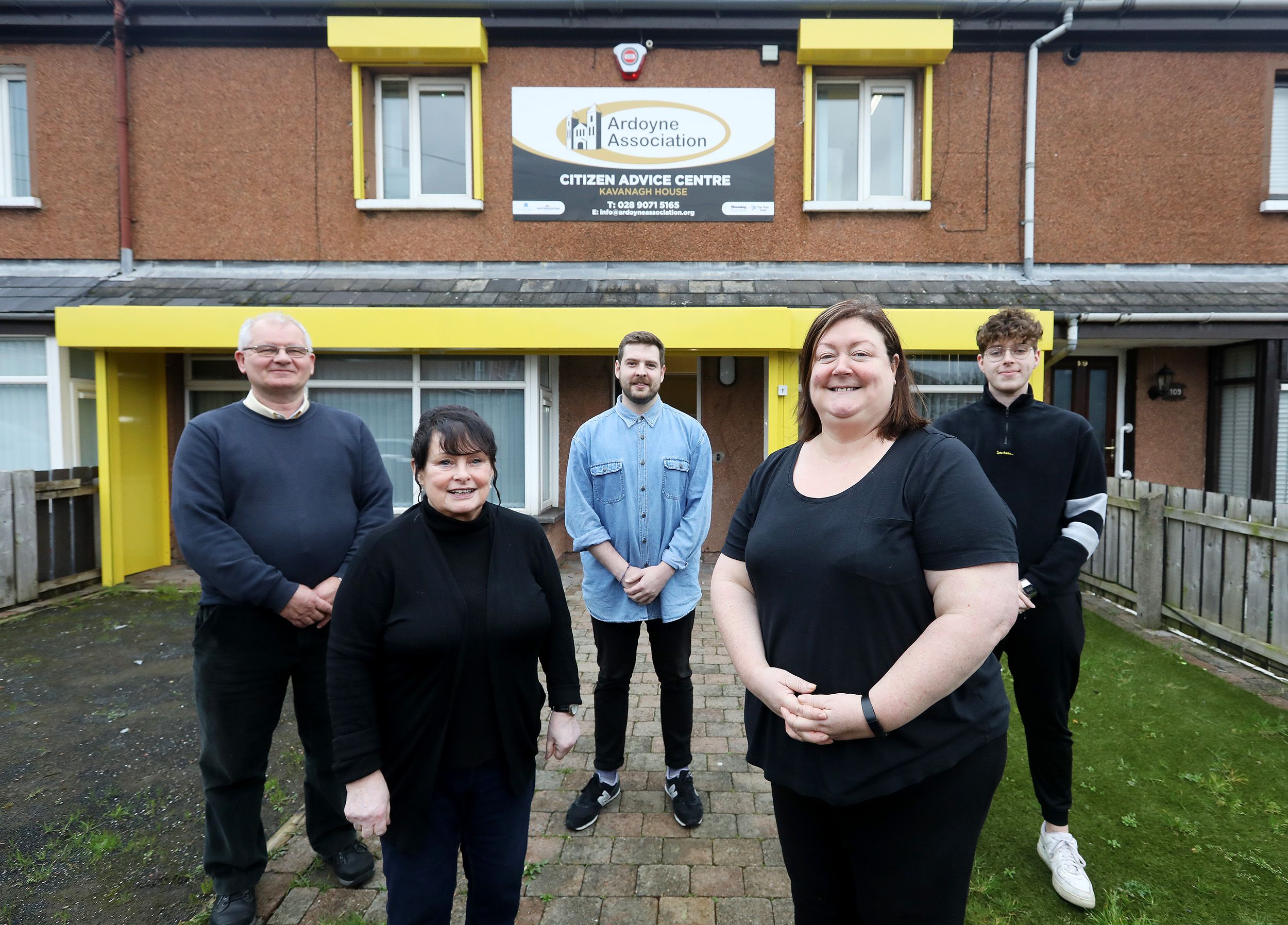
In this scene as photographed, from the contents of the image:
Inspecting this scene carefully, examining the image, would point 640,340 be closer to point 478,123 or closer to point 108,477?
point 478,123

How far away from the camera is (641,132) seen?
26.0 feet

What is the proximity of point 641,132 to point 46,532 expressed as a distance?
7.33 meters

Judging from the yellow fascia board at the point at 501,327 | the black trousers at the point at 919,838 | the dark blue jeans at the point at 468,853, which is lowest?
the dark blue jeans at the point at 468,853

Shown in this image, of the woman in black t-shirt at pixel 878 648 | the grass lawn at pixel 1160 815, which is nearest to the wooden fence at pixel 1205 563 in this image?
the grass lawn at pixel 1160 815

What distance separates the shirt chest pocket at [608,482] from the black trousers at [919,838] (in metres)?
1.68

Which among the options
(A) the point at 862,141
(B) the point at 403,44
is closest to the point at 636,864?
(A) the point at 862,141

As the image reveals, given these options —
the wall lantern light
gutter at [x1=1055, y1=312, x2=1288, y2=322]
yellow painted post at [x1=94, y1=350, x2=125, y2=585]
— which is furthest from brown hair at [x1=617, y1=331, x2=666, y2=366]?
the wall lantern light

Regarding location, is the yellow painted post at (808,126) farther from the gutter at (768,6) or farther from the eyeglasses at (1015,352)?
the eyeglasses at (1015,352)

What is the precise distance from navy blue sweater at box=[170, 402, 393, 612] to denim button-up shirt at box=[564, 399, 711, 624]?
88cm

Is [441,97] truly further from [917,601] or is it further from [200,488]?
[917,601]

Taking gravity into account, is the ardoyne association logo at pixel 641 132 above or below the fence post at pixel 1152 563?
above

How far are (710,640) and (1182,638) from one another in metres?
3.72

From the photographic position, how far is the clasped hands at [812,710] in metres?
1.49

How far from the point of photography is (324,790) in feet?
8.66
